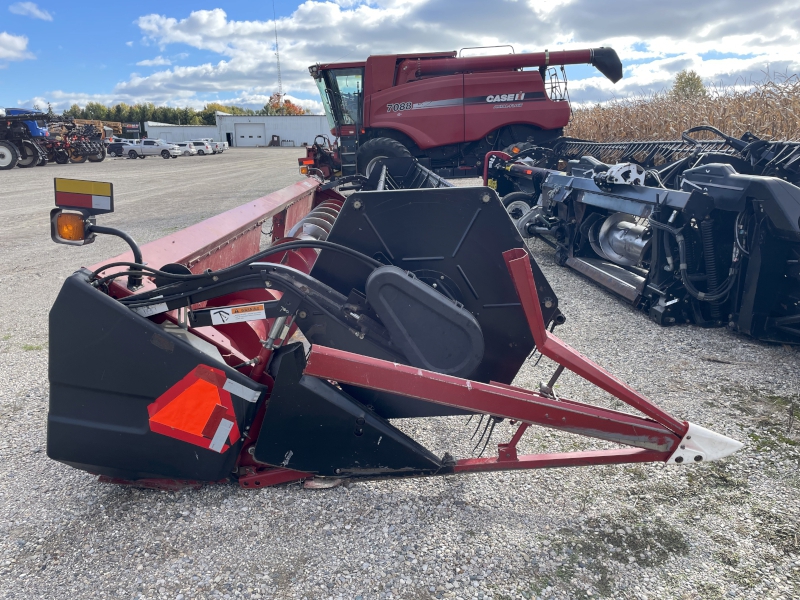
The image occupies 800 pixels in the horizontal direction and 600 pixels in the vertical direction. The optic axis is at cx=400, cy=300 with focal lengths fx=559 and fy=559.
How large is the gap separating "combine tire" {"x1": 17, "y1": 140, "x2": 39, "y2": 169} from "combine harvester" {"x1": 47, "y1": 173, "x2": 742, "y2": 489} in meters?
24.9

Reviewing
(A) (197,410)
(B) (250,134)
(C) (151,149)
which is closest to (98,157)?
(C) (151,149)

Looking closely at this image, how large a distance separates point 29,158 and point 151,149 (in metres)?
12.5

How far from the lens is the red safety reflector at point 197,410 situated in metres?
1.86

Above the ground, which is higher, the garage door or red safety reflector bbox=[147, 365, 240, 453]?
the garage door

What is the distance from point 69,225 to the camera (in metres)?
2.03

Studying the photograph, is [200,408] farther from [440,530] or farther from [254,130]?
[254,130]

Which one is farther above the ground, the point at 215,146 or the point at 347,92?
the point at 215,146

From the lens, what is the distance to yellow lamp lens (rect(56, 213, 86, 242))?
2020mm

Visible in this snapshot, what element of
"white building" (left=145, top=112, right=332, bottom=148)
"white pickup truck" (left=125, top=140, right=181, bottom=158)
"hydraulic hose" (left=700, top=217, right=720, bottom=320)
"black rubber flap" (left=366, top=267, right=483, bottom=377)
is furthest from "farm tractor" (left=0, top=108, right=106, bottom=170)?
"white building" (left=145, top=112, right=332, bottom=148)

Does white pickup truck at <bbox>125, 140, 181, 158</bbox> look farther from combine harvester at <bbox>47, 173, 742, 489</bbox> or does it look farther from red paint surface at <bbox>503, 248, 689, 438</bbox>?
red paint surface at <bbox>503, 248, 689, 438</bbox>

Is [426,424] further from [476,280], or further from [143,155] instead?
[143,155]

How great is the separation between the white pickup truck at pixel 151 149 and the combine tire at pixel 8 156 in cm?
1291

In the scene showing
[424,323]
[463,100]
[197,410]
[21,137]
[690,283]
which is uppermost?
[21,137]

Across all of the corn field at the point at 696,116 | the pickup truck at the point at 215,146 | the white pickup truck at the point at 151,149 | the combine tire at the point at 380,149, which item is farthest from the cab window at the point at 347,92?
the pickup truck at the point at 215,146
